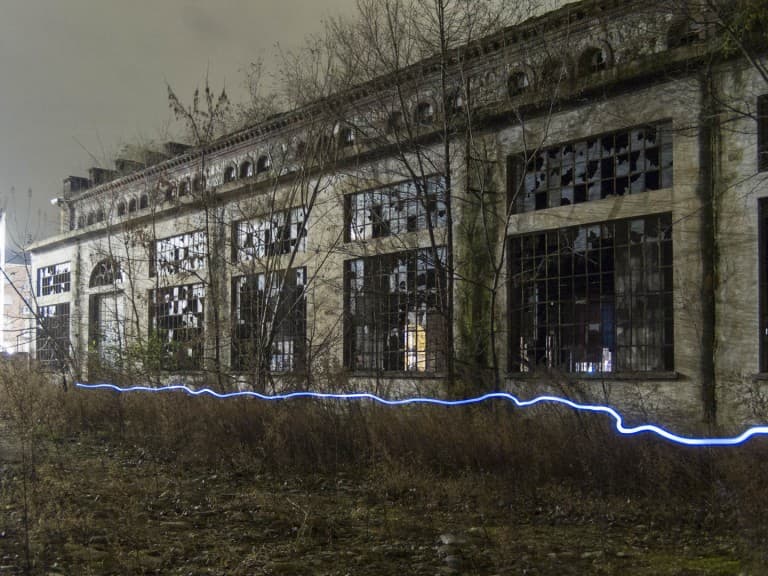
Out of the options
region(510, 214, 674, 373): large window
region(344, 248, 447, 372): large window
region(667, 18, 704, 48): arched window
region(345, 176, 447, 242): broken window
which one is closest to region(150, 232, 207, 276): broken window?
region(345, 176, 447, 242): broken window

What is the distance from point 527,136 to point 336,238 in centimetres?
613

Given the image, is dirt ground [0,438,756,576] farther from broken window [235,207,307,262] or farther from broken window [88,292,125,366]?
broken window [88,292,125,366]

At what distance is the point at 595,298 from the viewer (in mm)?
14828

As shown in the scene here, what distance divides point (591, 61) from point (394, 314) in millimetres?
7222

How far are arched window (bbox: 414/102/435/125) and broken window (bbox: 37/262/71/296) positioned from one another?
22.1m

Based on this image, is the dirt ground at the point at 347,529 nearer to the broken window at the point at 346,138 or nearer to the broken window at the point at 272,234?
the broken window at the point at 346,138

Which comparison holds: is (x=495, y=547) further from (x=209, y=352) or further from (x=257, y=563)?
(x=209, y=352)

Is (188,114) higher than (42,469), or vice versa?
(188,114)

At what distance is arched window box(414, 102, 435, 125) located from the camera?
15.7 m

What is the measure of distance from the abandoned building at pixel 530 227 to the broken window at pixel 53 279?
503 inches

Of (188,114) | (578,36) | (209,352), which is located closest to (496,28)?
(578,36)

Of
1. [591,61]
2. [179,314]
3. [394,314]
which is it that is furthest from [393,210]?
[179,314]

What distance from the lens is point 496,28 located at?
14.1 meters

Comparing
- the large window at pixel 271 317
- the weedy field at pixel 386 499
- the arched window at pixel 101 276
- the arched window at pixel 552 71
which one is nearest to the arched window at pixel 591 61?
the arched window at pixel 552 71
